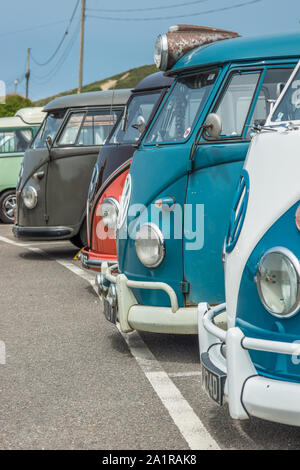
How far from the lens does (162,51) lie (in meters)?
5.62

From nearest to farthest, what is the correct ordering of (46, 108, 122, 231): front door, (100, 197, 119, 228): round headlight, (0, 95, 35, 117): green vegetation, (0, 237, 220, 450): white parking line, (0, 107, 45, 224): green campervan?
1. (0, 237, 220, 450): white parking line
2. (100, 197, 119, 228): round headlight
3. (46, 108, 122, 231): front door
4. (0, 107, 45, 224): green campervan
5. (0, 95, 35, 117): green vegetation

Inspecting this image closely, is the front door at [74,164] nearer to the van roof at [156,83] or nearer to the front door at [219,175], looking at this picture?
the van roof at [156,83]

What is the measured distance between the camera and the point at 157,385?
472cm

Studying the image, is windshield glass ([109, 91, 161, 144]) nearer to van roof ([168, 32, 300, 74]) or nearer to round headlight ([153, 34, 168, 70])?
round headlight ([153, 34, 168, 70])

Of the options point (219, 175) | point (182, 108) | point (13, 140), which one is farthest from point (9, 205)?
point (219, 175)

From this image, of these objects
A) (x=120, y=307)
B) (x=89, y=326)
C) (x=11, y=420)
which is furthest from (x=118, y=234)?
(x=11, y=420)

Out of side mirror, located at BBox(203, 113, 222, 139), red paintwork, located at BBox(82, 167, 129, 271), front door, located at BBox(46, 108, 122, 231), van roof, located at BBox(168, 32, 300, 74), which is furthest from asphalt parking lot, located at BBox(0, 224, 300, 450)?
front door, located at BBox(46, 108, 122, 231)

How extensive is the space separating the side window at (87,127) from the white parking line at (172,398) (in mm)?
5010

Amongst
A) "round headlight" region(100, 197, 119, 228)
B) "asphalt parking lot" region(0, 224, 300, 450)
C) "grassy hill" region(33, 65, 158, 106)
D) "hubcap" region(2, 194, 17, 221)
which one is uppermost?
"grassy hill" region(33, 65, 158, 106)

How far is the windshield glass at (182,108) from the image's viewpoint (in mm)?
5320

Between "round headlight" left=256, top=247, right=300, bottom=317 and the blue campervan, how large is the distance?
1.89 meters

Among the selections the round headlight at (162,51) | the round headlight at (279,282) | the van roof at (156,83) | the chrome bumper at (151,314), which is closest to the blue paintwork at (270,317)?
the round headlight at (279,282)

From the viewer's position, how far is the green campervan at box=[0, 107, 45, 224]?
17547 millimetres

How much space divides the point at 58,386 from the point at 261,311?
204cm
